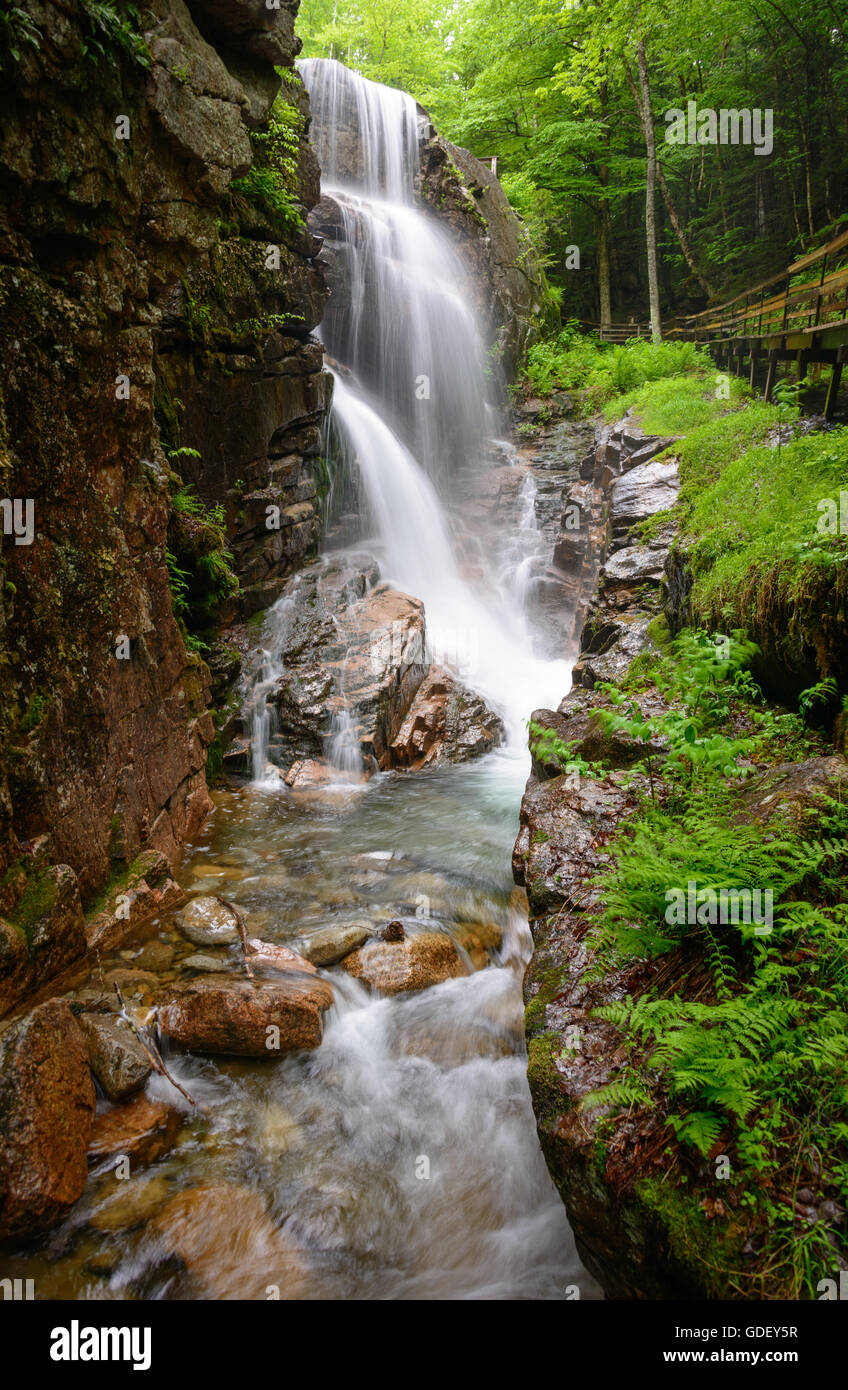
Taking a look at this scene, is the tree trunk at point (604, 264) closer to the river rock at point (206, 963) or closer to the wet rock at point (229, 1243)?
the river rock at point (206, 963)

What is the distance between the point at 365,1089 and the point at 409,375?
49.6 ft

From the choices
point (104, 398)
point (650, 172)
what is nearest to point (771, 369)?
point (650, 172)

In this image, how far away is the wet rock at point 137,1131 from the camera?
141 inches

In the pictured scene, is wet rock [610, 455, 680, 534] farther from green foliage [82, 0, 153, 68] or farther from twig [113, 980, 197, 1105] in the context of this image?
twig [113, 980, 197, 1105]

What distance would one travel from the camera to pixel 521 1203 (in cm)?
363

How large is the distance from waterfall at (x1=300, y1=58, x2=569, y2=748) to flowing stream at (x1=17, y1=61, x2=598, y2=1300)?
18 centimetres

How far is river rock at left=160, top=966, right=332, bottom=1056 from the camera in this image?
169 inches

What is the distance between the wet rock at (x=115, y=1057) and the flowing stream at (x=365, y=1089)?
0.19 metres

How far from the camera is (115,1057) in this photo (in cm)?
390

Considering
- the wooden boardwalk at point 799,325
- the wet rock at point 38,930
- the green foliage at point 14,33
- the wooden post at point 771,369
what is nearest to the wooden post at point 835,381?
the wooden boardwalk at point 799,325

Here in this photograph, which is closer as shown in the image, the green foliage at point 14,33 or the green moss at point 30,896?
the green foliage at point 14,33

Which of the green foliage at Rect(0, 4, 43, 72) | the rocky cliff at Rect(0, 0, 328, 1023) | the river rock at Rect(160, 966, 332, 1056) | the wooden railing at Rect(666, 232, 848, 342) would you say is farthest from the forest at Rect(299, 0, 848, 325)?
the river rock at Rect(160, 966, 332, 1056)
